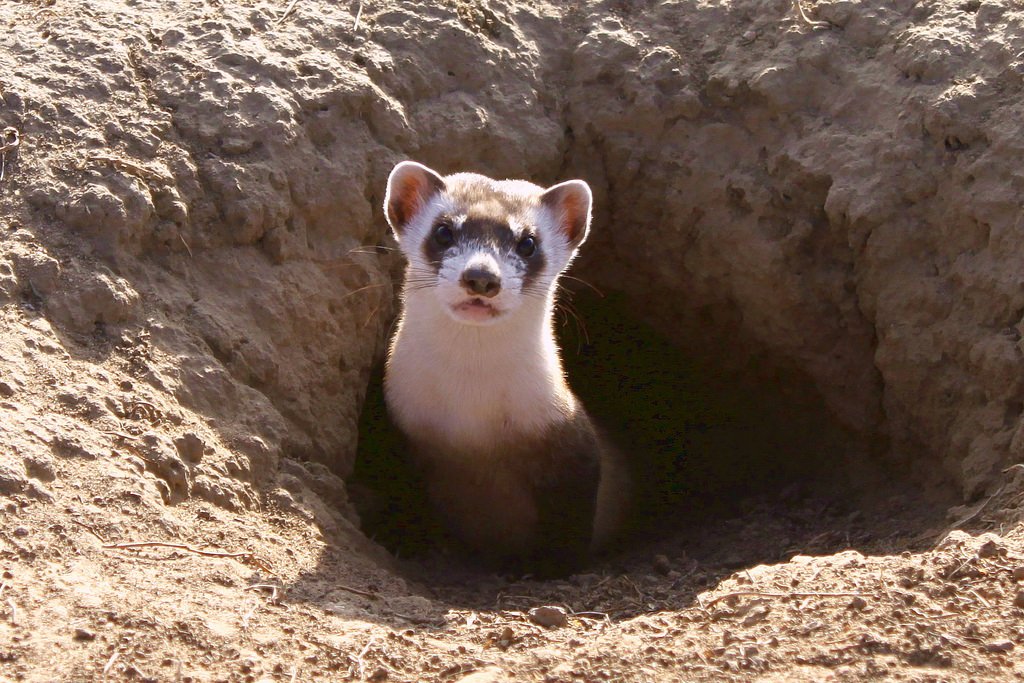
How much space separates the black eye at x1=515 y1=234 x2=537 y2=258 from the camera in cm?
501

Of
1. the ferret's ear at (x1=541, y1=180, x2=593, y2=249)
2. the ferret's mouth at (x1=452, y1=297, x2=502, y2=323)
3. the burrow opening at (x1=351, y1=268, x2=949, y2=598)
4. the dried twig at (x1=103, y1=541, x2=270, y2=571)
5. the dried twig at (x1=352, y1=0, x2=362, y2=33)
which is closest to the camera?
the dried twig at (x1=103, y1=541, x2=270, y2=571)

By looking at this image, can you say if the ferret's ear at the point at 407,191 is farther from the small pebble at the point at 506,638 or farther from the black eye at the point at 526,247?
the small pebble at the point at 506,638

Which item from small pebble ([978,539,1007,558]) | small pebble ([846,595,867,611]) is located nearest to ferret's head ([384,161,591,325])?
small pebble ([846,595,867,611])

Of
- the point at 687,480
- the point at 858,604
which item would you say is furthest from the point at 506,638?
the point at 687,480

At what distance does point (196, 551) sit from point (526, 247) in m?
2.09

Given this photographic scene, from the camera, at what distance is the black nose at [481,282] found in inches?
173

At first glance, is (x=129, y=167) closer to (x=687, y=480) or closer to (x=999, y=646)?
(x=999, y=646)

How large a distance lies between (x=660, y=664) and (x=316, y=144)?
135 inches

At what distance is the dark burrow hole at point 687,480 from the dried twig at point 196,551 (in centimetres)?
124

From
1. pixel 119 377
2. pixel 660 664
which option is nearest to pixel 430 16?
pixel 119 377

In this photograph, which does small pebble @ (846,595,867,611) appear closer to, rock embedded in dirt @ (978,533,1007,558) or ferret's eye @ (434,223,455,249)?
rock embedded in dirt @ (978,533,1007,558)

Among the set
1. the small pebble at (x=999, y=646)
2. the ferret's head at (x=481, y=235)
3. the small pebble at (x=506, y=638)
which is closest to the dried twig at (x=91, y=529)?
the small pebble at (x=506, y=638)

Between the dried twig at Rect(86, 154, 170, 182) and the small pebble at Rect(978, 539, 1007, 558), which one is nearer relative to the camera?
the small pebble at Rect(978, 539, 1007, 558)

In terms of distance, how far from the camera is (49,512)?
11.8 ft
